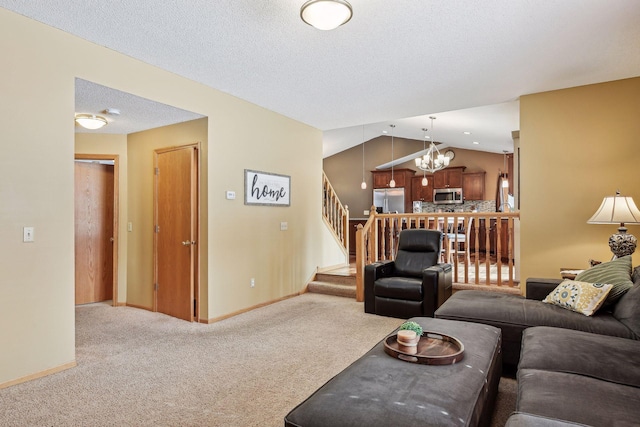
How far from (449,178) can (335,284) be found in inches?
239

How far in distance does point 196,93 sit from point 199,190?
3.58ft

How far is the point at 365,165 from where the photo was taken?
444 inches

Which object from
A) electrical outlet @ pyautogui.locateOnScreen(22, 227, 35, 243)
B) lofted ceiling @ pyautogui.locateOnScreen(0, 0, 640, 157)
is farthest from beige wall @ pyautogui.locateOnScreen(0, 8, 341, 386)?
lofted ceiling @ pyautogui.locateOnScreen(0, 0, 640, 157)

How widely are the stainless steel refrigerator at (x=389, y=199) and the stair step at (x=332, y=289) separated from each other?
5.51 m

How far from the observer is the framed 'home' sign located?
4738 mm

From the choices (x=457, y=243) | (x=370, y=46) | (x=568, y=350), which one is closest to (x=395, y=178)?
(x=457, y=243)

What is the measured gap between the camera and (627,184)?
3.96 meters

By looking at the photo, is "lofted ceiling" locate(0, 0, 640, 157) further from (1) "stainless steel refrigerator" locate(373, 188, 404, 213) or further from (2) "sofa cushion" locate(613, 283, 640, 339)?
(1) "stainless steel refrigerator" locate(373, 188, 404, 213)

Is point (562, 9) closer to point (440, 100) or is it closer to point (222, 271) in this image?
point (440, 100)

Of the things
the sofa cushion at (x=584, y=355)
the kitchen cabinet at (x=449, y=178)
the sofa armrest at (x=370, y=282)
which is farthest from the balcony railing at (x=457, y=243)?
the kitchen cabinet at (x=449, y=178)

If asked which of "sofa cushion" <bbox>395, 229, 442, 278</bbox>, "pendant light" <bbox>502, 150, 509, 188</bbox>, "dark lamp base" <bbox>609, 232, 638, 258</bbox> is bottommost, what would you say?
"sofa cushion" <bbox>395, 229, 442, 278</bbox>

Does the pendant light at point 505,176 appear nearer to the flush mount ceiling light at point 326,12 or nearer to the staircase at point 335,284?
the staircase at point 335,284

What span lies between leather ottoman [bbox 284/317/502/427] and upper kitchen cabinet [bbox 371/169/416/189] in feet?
29.8

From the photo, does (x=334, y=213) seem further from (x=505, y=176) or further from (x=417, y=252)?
(x=505, y=176)
